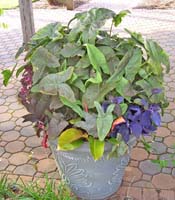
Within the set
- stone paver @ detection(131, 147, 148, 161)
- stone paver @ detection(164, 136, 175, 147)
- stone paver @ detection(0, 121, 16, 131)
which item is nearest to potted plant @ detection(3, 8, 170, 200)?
stone paver @ detection(131, 147, 148, 161)

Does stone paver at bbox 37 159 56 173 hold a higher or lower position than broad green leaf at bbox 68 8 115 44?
lower

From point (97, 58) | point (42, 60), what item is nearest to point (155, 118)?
point (97, 58)

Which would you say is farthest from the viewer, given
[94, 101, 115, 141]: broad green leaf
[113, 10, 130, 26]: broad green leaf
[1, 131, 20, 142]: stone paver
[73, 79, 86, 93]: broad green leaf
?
[1, 131, 20, 142]: stone paver

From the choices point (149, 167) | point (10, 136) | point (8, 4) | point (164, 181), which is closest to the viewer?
point (164, 181)

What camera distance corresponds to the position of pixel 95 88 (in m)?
1.59

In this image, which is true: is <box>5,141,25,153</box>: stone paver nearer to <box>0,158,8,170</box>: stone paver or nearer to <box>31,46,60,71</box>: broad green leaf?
<box>0,158,8,170</box>: stone paver

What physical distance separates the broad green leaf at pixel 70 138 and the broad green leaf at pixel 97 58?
0.96 feet

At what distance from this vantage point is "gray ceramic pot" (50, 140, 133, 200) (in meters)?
1.69

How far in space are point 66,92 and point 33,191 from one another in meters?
0.66

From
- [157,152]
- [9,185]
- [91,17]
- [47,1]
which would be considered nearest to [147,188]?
[157,152]

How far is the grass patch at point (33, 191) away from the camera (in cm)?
183

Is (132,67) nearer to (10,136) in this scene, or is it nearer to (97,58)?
(97,58)

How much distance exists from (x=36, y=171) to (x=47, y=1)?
241 inches

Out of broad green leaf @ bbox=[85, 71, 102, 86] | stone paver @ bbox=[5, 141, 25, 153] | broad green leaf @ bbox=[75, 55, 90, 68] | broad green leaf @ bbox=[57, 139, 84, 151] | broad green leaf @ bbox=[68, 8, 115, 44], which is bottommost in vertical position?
stone paver @ bbox=[5, 141, 25, 153]
